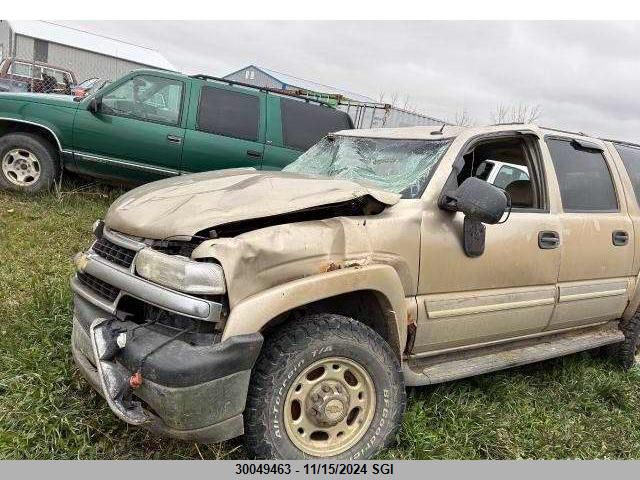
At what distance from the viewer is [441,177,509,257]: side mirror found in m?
2.64

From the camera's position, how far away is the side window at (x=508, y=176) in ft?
11.9

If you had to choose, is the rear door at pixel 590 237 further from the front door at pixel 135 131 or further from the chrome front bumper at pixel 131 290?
the front door at pixel 135 131

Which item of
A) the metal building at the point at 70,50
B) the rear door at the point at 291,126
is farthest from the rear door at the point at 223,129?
the metal building at the point at 70,50

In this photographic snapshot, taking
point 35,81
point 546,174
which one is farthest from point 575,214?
point 35,81

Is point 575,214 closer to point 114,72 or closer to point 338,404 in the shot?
point 338,404

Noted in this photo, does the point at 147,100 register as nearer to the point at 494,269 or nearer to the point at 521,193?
the point at 521,193

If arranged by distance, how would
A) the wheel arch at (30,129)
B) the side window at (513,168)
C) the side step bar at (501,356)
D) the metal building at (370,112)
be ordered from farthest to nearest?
the metal building at (370,112)
the wheel arch at (30,129)
the side window at (513,168)
the side step bar at (501,356)

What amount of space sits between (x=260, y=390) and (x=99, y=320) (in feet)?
2.72

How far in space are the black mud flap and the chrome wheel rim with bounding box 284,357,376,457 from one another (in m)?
0.65

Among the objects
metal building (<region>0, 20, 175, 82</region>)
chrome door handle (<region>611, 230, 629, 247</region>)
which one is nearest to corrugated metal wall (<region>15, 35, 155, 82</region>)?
metal building (<region>0, 20, 175, 82</region>)

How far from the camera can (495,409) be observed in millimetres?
3311

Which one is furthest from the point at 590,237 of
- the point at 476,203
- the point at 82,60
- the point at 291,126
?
the point at 82,60

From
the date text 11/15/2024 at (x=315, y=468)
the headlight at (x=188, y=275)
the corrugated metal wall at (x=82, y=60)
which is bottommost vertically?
the corrugated metal wall at (x=82, y=60)

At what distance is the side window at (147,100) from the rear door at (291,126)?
119 cm
